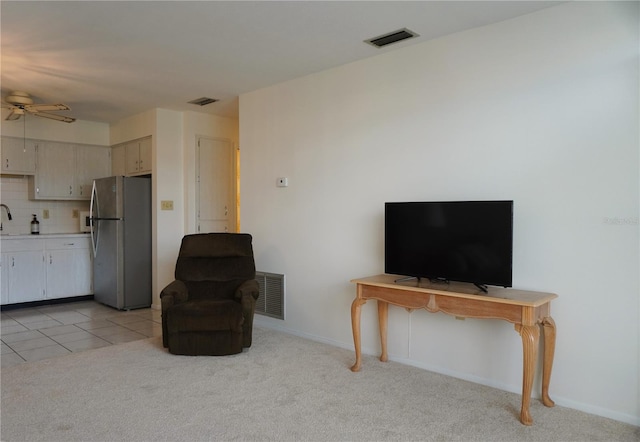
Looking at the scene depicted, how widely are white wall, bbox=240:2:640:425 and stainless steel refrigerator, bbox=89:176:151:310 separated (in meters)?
2.37

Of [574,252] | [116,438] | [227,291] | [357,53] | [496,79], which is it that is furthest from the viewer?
[227,291]

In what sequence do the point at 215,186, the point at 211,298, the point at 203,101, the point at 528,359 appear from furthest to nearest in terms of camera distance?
the point at 215,186 → the point at 203,101 → the point at 211,298 → the point at 528,359

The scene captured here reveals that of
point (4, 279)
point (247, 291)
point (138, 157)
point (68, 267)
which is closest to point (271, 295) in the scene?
point (247, 291)

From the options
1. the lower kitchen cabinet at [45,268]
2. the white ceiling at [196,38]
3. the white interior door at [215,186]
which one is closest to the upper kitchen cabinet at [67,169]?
the lower kitchen cabinet at [45,268]

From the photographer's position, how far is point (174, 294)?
3.84 metres

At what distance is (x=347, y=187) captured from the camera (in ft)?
12.9

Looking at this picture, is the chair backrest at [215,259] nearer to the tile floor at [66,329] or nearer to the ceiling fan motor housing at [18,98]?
the tile floor at [66,329]

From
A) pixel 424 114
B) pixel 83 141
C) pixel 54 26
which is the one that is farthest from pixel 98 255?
pixel 424 114

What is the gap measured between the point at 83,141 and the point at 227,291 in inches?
144

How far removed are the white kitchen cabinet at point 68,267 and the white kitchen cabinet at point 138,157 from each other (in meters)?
1.18

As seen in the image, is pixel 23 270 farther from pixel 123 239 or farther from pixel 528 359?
pixel 528 359

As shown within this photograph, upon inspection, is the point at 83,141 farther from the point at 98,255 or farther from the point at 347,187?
the point at 347,187

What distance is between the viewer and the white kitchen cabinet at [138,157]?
573cm

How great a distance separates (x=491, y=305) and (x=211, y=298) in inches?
99.1
